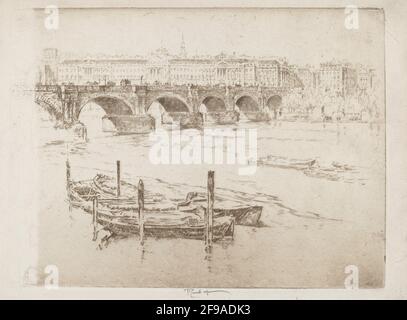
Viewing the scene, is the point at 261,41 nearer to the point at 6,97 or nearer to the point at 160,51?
the point at 160,51

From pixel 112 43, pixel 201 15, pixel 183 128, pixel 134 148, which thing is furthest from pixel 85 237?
pixel 201 15

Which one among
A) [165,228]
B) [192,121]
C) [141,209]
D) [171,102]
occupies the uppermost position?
[171,102]

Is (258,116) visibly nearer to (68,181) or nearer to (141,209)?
(141,209)

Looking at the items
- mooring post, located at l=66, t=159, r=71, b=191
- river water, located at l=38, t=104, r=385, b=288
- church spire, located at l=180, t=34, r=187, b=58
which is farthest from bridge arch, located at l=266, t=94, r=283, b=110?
mooring post, located at l=66, t=159, r=71, b=191

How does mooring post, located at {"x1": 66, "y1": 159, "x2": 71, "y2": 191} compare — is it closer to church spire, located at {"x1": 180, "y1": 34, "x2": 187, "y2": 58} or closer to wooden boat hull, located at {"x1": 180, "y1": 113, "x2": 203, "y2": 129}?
wooden boat hull, located at {"x1": 180, "y1": 113, "x2": 203, "y2": 129}

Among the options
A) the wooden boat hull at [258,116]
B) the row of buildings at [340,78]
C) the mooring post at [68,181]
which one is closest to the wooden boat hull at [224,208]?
the mooring post at [68,181]

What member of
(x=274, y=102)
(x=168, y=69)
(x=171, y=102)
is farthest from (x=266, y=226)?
(x=168, y=69)
